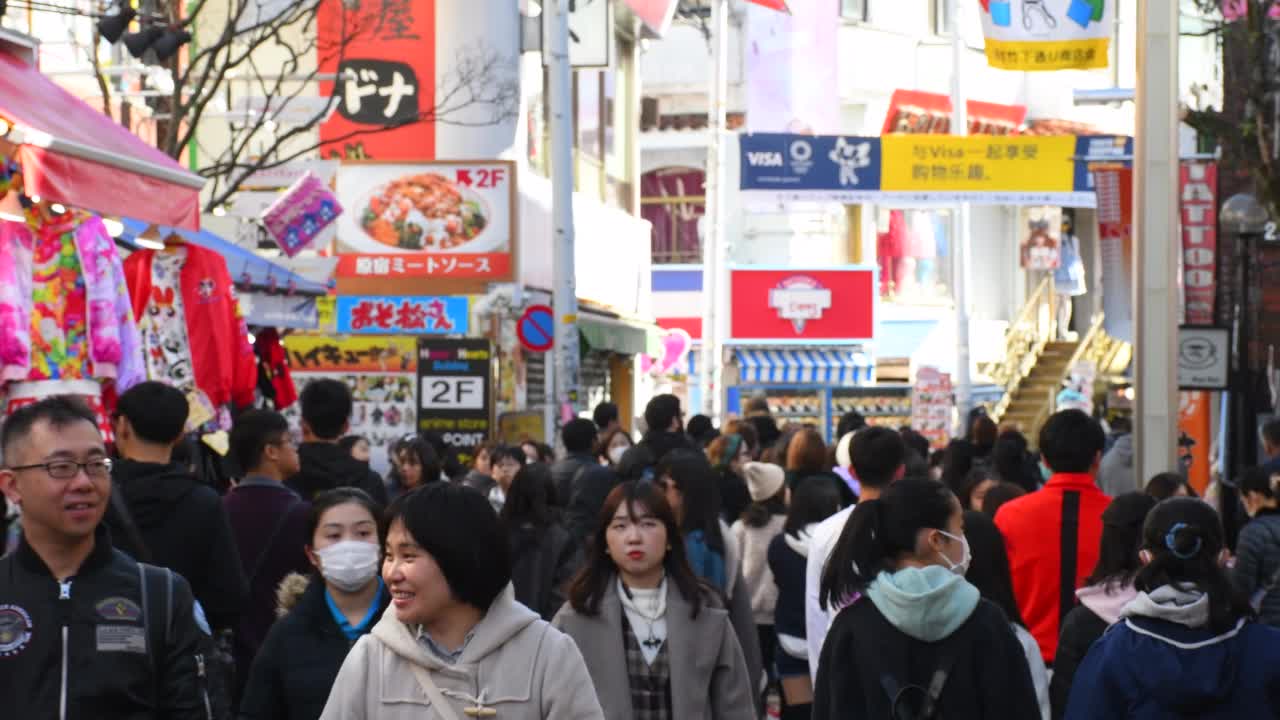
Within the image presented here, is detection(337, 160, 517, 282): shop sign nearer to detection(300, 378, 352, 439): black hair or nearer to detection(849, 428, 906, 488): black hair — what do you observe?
detection(300, 378, 352, 439): black hair

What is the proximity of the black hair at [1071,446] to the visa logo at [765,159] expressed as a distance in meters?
24.8

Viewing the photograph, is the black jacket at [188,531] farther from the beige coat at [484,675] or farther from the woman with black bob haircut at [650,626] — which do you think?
the beige coat at [484,675]

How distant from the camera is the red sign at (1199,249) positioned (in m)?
20.2

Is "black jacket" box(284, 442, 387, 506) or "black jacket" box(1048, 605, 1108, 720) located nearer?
"black jacket" box(1048, 605, 1108, 720)

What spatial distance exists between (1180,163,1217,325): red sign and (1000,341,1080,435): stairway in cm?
2465

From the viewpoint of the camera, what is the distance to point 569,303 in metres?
23.9

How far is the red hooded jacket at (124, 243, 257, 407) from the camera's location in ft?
41.8

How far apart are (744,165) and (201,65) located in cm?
933

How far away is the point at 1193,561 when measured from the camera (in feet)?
19.3

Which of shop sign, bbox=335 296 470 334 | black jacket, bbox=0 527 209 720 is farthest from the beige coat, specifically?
shop sign, bbox=335 296 470 334

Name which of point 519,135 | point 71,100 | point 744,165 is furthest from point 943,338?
point 71,100

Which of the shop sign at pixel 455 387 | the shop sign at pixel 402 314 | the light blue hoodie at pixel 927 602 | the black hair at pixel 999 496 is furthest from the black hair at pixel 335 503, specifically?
the shop sign at pixel 402 314

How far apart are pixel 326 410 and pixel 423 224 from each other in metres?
18.3

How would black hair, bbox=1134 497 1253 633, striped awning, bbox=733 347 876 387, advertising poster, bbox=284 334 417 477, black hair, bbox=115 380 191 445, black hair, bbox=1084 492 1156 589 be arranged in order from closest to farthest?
black hair, bbox=1134 497 1253 633, black hair, bbox=115 380 191 445, black hair, bbox=1084 492 1156 589, advertising poster, bbox=284 334 417 477, striped awning, bbox=733 347 876 387
